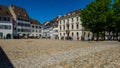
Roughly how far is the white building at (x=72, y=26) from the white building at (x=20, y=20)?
16915mm

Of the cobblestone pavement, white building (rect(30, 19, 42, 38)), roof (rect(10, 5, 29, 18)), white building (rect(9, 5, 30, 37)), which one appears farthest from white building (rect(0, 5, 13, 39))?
the cobblestone pavement

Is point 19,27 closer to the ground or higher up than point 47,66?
higher up

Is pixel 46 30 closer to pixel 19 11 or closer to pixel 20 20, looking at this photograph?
pixel 19 11

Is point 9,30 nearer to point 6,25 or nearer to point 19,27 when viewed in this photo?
point 6,25

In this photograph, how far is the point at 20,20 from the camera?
82.2 m

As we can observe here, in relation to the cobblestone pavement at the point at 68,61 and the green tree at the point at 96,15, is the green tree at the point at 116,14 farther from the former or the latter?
the cobblestone pavement at the point at 68,61

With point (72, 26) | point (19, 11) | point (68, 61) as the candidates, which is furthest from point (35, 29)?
point (68, 61)

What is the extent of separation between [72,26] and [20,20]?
82.7 feet

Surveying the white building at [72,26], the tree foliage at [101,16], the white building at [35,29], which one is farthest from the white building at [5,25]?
the tree foliage at [101,16]

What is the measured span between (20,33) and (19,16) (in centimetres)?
795

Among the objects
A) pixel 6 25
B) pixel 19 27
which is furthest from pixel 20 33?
pixel 6 25

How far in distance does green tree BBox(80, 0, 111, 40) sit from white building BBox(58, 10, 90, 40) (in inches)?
838

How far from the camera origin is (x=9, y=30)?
6931 centimetres

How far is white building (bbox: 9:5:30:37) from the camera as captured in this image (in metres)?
79.3
